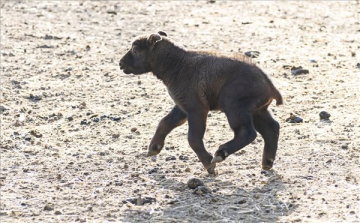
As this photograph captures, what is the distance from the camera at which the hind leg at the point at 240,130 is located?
999 centimetres

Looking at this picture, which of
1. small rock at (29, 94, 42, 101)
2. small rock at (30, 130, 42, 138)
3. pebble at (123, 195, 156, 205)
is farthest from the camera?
small rock at (29, 94, 42, 101)

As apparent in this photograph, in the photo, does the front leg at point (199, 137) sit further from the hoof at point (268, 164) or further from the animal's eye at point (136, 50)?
the animal's eye at point (136, 50)

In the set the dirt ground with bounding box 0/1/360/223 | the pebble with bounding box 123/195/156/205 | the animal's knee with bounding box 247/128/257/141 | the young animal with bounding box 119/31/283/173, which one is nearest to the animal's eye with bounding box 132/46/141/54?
the young animal with bounding box 119/31/283/173

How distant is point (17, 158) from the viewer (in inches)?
442

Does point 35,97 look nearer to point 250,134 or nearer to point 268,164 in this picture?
point 268,164

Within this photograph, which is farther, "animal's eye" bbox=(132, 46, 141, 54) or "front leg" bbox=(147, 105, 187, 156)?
"animal's eye" bbox=(132, 46, 141, 54)

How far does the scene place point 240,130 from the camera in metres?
10.0

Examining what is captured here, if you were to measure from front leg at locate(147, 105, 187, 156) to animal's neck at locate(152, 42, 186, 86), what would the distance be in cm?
38

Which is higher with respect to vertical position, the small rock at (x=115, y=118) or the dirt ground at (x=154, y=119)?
the dirt ground at (x=154, y=119)

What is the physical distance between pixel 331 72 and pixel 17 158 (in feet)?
18.1

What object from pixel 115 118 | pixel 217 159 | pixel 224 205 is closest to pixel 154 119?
pixel 115 118

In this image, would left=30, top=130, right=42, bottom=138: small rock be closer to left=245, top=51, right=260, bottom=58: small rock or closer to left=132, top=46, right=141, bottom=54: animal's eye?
left=132, top=46, right=141, bottom=54: animal's eye

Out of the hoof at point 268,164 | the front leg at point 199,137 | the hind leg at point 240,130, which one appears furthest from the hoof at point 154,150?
the hoof at point 268,164

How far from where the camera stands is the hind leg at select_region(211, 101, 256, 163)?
9.99 metres
